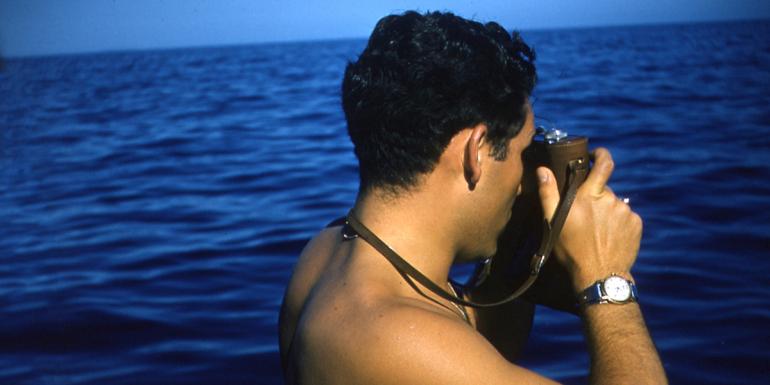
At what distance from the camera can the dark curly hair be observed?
6.21 feet

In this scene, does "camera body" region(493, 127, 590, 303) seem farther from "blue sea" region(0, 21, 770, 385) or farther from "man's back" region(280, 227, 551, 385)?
"blue sea" region(0, 21, 770, 385)

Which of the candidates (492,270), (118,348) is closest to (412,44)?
(492,270)

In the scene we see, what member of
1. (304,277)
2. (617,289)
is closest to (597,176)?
(617,289)

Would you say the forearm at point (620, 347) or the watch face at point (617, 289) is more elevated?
the watch face at point (617, 289)

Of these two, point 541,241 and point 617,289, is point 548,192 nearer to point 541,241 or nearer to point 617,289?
point 541,241

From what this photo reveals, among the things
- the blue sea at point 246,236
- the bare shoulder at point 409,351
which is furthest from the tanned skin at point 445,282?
the blue sea at point 246,236

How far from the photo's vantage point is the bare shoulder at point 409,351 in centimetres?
175

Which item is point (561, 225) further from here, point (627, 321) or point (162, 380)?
point (162, 380)

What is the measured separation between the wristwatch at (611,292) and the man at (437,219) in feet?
0.04

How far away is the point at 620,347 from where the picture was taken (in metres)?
1.93

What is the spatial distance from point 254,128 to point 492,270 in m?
12.4

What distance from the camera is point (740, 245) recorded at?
18.3 ft

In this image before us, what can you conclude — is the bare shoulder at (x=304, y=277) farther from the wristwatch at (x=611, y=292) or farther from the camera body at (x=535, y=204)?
the wristwatch at (x=611, y=292)

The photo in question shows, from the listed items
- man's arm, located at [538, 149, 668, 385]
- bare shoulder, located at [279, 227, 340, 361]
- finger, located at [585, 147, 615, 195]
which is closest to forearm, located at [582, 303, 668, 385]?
man's arm, located at [538, 149, 668, 385]
